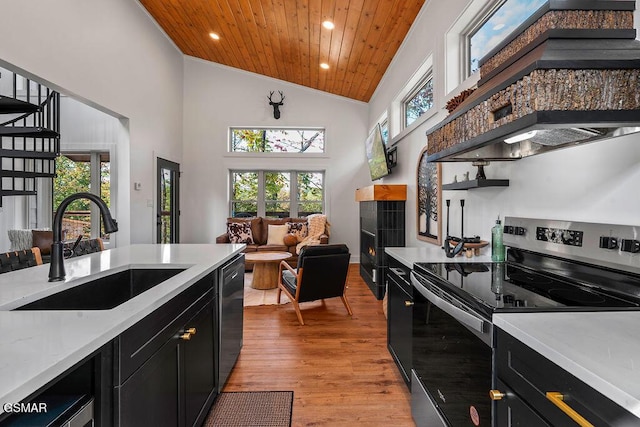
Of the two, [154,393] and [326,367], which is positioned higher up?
[154,393]

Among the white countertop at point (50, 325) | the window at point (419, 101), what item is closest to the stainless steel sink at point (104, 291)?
the white countertop at point (50, 325)

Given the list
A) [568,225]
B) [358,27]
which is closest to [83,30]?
[358,27]

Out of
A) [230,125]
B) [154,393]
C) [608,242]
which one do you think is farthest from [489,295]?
[230,125]

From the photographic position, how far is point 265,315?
3605 mm

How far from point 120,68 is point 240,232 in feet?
10.4

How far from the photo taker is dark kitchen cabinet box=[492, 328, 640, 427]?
62 centimetres

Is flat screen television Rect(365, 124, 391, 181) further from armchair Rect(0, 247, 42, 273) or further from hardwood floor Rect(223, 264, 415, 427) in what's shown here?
armchair Rect(0, 247, 42, 273)

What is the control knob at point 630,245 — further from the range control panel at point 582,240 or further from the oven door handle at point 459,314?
the oven door handle at point 459,314

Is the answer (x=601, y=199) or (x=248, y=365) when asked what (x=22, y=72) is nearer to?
(x=248, y=365)

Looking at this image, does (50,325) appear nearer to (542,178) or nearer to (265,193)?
(542,178)

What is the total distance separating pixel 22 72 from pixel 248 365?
3.32m

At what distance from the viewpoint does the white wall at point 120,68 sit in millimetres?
3008

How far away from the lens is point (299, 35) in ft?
14.8

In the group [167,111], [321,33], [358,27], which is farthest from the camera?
[167,111]
